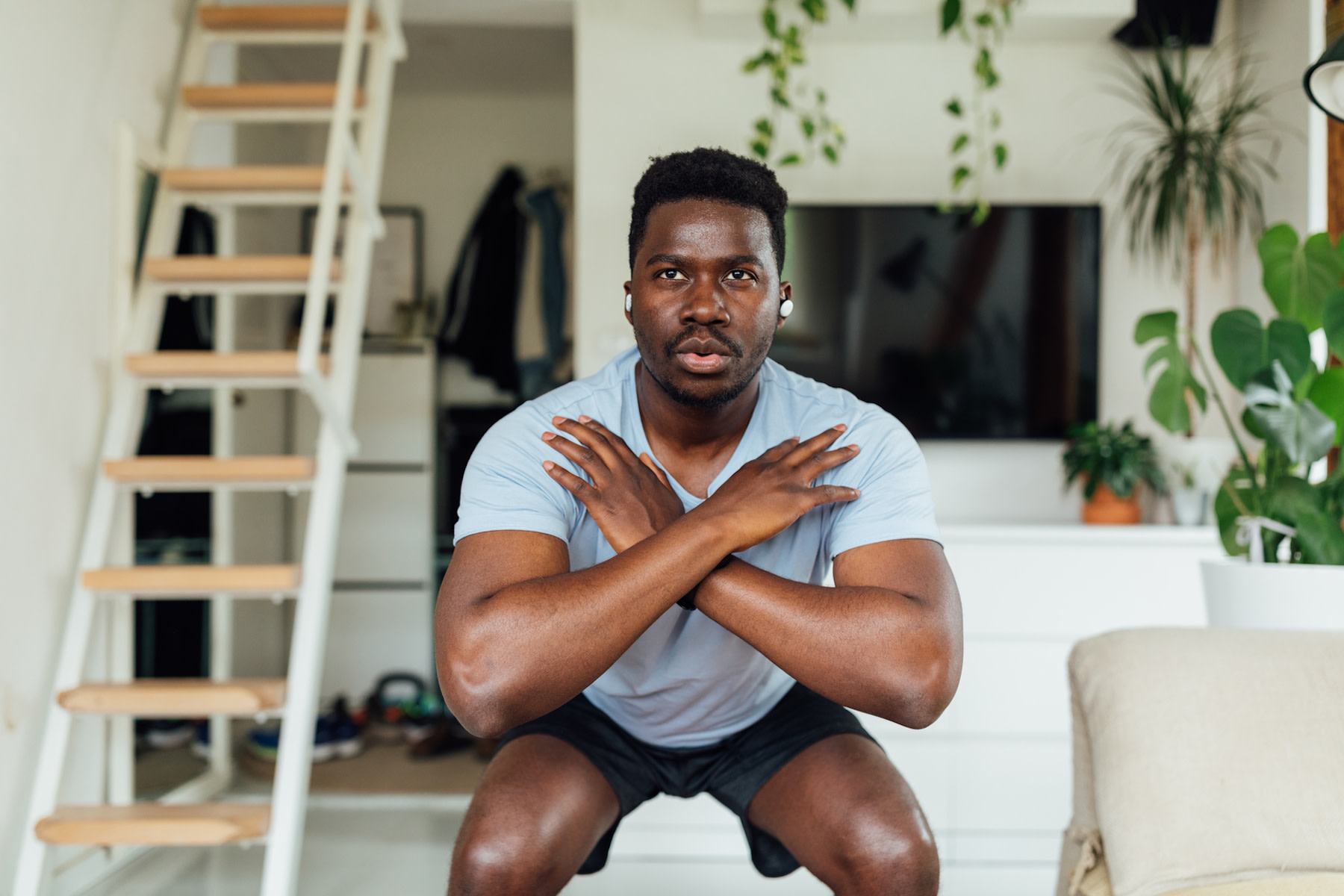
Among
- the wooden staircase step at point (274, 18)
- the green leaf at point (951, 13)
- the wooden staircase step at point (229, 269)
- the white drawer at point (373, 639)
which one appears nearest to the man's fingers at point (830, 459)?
the wooden staircase step at point (229, 269)

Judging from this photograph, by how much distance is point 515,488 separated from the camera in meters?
1.26

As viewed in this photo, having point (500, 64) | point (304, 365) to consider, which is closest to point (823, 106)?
point (500, 64)

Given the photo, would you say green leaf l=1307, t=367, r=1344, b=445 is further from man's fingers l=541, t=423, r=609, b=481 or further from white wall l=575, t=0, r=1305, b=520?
man's fingers l=541, t=423, r=609, b=481

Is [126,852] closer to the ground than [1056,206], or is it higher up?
closer to the ground

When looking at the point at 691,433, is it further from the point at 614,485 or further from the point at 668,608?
the point at 668,608

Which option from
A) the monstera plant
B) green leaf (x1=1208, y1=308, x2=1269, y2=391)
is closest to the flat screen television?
the monstera plant

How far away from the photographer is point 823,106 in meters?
3.15

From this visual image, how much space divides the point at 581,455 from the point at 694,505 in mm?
201

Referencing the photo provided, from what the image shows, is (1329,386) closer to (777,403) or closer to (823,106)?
(777,403)

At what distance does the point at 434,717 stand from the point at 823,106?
259cm

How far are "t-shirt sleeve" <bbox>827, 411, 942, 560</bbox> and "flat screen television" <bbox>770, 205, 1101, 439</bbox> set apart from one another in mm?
1766

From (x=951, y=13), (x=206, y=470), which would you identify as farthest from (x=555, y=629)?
(x=951, y=13)

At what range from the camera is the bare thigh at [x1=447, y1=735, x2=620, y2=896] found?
1199 millimetres

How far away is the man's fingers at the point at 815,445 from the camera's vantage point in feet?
4.18
